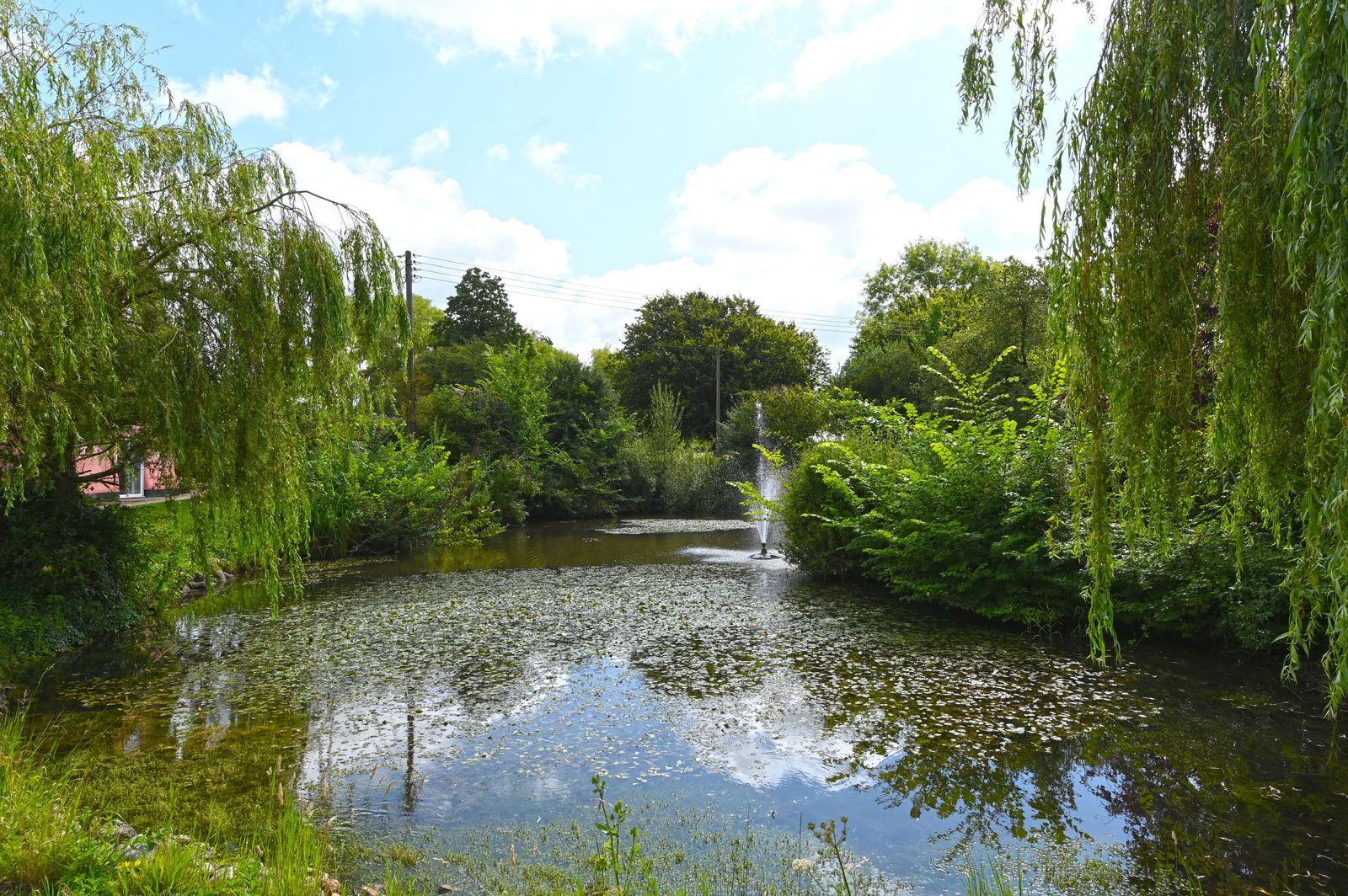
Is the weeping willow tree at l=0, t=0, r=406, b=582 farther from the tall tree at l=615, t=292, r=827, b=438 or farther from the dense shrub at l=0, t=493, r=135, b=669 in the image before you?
the tall tree at l=615, t=292, r=827, b=438

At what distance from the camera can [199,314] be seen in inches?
246

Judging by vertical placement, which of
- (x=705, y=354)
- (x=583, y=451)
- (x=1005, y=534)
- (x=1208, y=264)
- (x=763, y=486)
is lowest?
(x=1005, y=534)

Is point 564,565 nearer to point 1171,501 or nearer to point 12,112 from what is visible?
point 12,112

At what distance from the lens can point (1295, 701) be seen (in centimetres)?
569

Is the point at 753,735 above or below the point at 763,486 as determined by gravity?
below

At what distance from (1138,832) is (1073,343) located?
7.91 feet

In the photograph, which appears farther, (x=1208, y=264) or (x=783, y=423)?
(x=783, y=423)

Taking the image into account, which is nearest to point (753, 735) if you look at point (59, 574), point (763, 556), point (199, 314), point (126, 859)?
point (126, 859)

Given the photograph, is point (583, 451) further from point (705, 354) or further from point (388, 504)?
point (705, 354)

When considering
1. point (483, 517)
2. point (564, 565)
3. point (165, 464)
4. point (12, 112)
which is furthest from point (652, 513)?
point (12, 112)

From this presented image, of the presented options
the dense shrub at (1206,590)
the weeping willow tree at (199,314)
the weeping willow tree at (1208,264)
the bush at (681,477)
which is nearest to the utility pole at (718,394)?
the bush at (681,477)

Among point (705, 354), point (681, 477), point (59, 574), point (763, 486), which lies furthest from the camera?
point (705, 354)

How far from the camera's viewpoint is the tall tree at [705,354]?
33844 millimetres

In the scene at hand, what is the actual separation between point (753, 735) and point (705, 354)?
2923 centimetres
